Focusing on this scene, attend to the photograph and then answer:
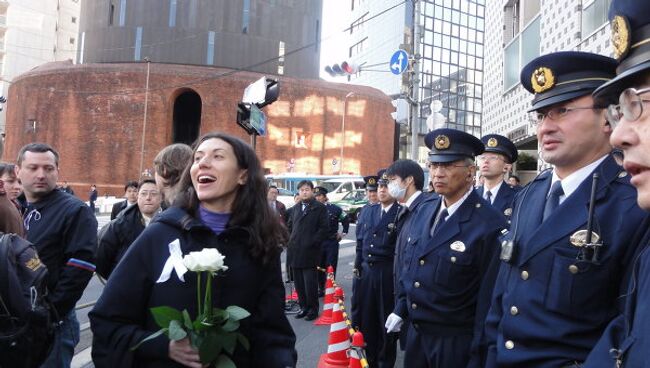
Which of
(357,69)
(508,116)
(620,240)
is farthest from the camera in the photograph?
(357,69)

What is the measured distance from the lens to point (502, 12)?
1920cm

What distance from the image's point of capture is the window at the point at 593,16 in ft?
32.8

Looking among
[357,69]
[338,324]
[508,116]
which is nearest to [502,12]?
[508,116]

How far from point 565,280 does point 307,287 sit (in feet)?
21.6

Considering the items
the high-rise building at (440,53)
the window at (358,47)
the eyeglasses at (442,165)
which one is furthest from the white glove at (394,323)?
the window at (358,47)

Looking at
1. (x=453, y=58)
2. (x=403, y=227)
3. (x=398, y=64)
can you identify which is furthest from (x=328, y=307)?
(x=453, y=58)

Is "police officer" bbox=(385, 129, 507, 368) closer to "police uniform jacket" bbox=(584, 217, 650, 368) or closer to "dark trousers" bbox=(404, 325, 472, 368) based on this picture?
"dark trousers" bbox=(404, 325, 472, 368)

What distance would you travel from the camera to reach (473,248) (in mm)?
3588

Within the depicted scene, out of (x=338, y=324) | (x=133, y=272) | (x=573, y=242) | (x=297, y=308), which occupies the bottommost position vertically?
(x=297, y=308)

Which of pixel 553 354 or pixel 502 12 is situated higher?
pixel 502 12

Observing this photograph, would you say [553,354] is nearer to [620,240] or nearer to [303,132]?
[620,240]

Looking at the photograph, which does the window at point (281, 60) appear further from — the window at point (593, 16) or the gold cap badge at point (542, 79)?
the gold cap badge at point (542, 79)

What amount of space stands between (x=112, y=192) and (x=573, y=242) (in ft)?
136

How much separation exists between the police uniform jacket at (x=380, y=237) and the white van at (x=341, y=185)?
23770 millimetres
